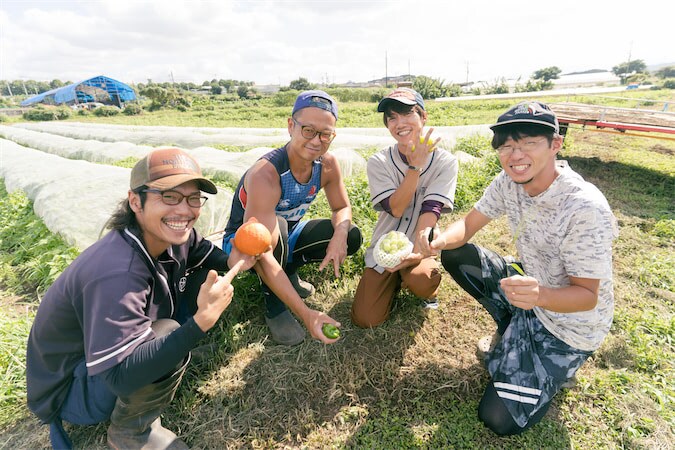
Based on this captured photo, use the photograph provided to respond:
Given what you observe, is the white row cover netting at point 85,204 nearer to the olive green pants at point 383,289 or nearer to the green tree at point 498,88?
the olive green pants at point 383,289

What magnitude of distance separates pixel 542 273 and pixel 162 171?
2437 mm

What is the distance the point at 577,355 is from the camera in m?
2.17

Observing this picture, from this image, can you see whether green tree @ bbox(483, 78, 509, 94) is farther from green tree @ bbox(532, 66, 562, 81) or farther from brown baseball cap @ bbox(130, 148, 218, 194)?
brown baseball cap @ bbox(130, 148, 218, 194)

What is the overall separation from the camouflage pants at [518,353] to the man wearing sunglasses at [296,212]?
3.61 ft

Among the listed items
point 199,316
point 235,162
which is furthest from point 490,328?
point 235,162

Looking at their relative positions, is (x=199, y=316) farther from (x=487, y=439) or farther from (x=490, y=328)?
(x=490, y=328)

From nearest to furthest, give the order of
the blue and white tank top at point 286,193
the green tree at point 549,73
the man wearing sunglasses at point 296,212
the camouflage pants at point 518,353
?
1. the camouflage pants at point 518,353
2. the man wearing sunglasses at point 296,212
3. the blue and white tank top at point 286,193
4. the green tree at point 549,73

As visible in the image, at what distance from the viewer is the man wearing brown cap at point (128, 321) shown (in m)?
1.60

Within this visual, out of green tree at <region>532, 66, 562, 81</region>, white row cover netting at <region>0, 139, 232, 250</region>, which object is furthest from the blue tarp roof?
green tree at <region>532, 66, 562, 81</region>

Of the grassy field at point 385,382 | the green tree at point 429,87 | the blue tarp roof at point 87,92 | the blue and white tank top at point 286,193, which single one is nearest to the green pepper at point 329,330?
the grassy field at point 385,382

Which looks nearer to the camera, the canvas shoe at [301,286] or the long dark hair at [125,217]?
the long dark hair at [125,217]

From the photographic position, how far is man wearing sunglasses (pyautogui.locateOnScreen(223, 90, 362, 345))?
2506mm

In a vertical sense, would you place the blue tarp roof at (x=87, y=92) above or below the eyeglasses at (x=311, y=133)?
above

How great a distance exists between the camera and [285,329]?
2.91 m
